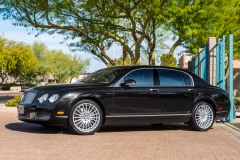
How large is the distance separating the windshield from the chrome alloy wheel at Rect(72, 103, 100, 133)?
84 centimetres

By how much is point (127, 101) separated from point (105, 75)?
962 mm

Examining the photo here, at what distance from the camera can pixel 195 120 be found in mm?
11742

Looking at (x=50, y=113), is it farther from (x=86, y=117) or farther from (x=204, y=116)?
(x=204, y=116)

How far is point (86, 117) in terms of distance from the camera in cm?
1047

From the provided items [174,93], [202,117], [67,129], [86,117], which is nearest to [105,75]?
[86,117]

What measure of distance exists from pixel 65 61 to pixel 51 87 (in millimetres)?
77835

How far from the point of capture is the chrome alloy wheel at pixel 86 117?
10422 millimetres

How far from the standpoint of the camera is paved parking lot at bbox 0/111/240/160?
7941 mm

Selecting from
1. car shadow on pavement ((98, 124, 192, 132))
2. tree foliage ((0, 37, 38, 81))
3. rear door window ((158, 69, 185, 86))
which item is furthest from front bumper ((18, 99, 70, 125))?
tree foliage ((0, 37, 38, 81))

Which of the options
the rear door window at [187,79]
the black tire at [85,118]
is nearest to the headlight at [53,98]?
the black tire at [85,118]

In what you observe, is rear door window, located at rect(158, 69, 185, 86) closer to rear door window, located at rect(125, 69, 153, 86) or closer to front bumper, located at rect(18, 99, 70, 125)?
rear door window, located at rect(125, 69, 153, 86)

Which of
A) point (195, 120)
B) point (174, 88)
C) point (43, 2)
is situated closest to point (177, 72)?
point (174, 88)

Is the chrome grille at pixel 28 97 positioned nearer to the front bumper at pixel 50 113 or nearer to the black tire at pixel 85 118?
the front bumper at pixel 50 113

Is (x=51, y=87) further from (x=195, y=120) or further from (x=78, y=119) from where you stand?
(x=195, y=120)
